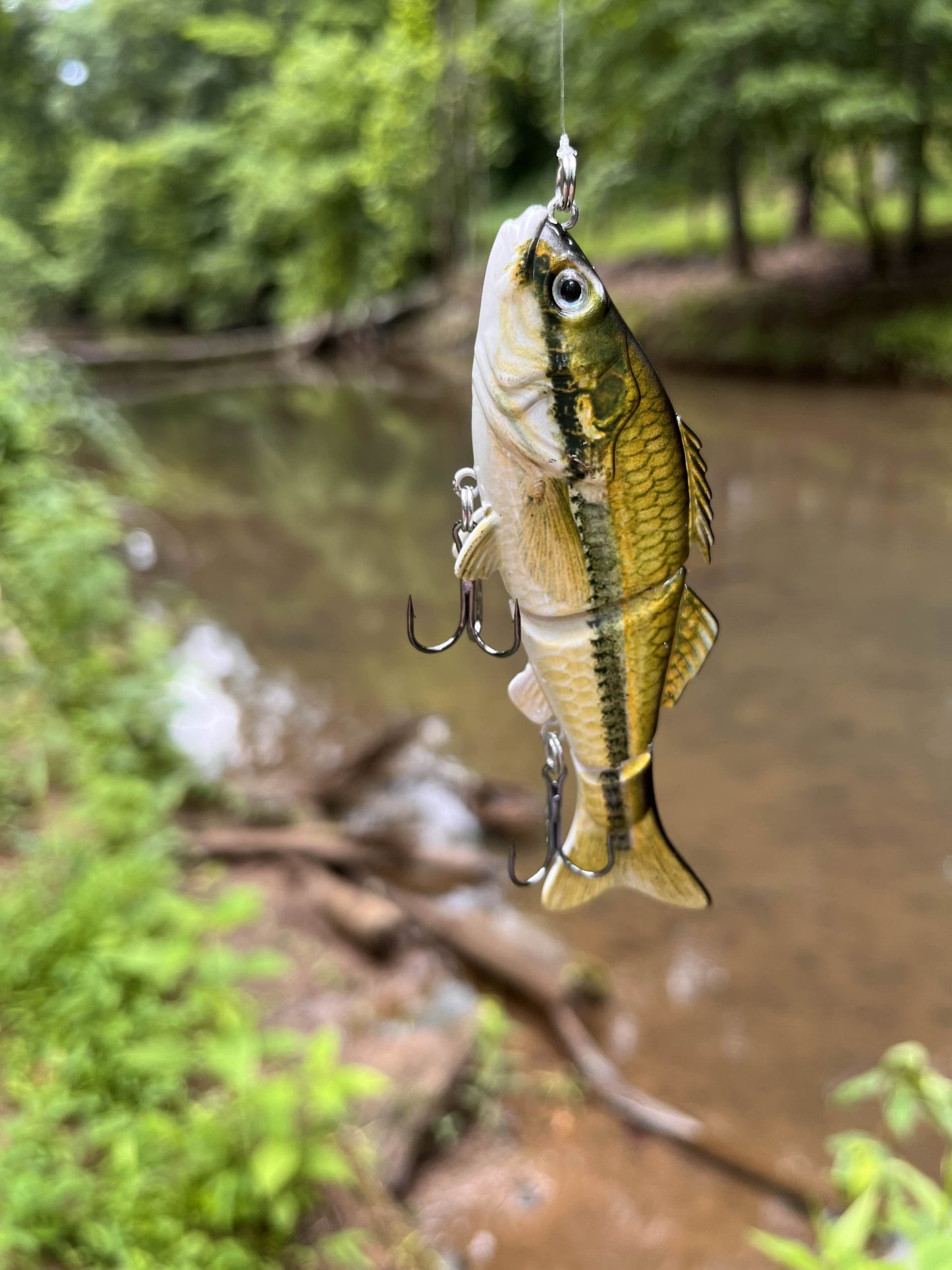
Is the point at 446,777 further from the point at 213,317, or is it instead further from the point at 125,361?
the point at 213,317

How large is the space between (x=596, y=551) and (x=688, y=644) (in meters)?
0.23

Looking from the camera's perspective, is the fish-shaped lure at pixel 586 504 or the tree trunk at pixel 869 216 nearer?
the fish-shaped lure at pixel 586 504

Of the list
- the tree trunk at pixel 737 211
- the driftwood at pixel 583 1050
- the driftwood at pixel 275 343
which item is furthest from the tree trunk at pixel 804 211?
the driftwood at pixel 583 1050

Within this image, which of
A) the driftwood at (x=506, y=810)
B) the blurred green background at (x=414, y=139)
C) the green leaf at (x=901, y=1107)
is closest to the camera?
the green leaf at (x=901, y=1107)

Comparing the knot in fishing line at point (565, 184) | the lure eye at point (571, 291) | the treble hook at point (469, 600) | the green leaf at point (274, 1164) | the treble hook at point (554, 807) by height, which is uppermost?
the knot in fishing line at point (565, 184)

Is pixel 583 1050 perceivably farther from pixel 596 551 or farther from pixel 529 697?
pixel 596 551

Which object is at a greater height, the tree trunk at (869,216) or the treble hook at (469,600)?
the treble hook at (469,600)

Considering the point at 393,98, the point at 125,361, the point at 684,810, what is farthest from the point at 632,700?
the point at 125,361

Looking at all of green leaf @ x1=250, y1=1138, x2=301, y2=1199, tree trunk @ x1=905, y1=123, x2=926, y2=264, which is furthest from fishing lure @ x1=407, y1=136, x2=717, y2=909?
tree trunk @ x1=905, y1=123, x2=926, y2=264

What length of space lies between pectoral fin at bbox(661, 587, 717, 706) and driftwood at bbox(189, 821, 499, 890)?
12.1 ft

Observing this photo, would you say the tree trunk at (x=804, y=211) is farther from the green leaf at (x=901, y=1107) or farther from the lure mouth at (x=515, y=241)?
the lure mouth at (x=515, y=241)

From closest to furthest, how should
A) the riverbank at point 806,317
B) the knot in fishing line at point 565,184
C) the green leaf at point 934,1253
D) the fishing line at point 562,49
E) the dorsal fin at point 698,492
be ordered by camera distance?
the fishing line at point 562,49, the knot in fishing line at point 565,184, the dorsal fin at point 698,492, the green leaf at point 934,1253, the riverbank at point 806,317

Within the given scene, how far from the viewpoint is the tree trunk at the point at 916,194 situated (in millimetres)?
12211

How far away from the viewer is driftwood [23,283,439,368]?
2241 centimetres
